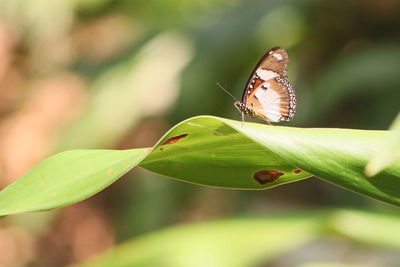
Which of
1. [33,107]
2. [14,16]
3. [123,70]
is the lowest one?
[33,107]

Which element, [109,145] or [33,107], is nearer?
[109,145]

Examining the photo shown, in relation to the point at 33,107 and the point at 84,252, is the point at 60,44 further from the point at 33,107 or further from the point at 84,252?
the point at 84,252

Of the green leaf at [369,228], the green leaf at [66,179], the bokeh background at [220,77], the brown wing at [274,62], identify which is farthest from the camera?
the bokeh background at [220,77]

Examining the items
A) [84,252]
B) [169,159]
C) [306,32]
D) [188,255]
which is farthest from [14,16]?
[169,159]

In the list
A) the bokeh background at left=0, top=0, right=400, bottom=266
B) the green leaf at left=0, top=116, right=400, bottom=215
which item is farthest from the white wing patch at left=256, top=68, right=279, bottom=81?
the bokeh background at left=0, top=0, right=400, bottom=266

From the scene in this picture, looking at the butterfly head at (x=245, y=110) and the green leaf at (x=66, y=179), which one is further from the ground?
the green leaf at (x=66, y=179)

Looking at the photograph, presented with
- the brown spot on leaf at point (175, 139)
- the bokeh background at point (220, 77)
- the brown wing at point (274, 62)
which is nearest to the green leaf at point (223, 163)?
the brown spot on leaf at point (175, 139)

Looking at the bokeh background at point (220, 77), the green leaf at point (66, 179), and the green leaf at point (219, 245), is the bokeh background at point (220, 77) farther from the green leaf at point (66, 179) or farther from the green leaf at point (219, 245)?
the green leaf at point (66, 179)

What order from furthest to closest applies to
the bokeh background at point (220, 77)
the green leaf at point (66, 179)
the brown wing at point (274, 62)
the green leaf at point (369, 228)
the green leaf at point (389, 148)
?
the bokeh background at point (220, 77) < the green leaf at point (369, 228) < the brown wing at point (274, 62) < the green leaf at point (66, 179) < the green leaf at point (389, 148)
